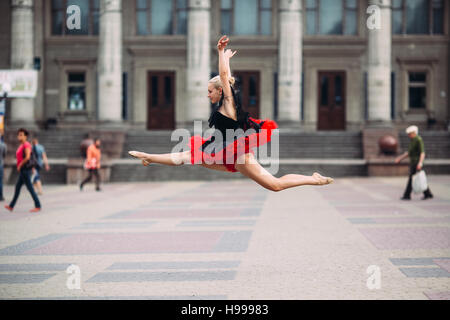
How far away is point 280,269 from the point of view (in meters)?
8.27

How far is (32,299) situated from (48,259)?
2594mm

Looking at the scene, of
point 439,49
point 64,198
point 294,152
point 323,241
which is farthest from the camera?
point 439,49

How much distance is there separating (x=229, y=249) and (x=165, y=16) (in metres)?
32.9

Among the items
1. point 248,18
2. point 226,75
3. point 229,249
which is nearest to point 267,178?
point 226,75

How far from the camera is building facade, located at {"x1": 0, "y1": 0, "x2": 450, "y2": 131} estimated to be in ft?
133

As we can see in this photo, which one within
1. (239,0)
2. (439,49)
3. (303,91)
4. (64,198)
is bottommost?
(64,198)

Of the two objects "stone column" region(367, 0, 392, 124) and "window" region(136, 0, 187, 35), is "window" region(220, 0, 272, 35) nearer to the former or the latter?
"window" region(136, 0, 187, 35)

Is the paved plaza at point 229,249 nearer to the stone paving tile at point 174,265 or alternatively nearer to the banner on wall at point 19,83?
the stone paving tile at point 174,265

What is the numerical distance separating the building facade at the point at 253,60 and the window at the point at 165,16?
0.20ft

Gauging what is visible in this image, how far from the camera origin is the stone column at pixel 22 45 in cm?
3709

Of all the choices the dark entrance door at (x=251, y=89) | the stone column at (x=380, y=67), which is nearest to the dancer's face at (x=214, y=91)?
the stone column at (x=380, y=67)

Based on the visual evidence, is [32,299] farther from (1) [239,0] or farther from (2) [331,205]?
(1) [239,0]

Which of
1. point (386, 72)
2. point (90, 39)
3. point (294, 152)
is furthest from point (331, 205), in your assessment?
point (90, 39)

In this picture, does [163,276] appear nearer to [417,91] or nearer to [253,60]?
[253,60]
